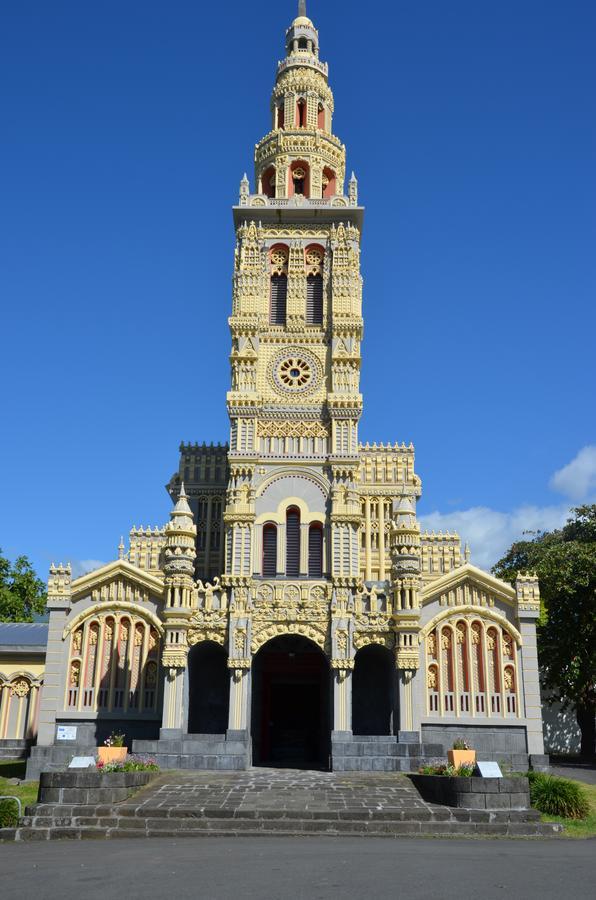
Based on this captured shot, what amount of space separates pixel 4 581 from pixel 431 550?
30.7 metres

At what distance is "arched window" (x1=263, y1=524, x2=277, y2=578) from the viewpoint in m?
41.6

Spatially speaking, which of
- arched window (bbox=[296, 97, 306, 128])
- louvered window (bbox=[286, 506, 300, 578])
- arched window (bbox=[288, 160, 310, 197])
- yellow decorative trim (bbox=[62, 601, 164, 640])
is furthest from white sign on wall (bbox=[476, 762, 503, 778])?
arched window (bbox=[296, 97, 306, 128])

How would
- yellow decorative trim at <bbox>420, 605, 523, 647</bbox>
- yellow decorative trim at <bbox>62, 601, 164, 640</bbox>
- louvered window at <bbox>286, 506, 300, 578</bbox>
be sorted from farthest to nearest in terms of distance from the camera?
louvered window at <bbox>286, 506, 300, 578</bbox> → yellow decorative trim at <bbox>62, 601, 164, 640</bbox> → yellow decorative trim at <bbox>420, 605, 523, 647</bbox>

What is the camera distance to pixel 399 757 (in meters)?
33.1

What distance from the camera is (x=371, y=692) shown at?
132ft

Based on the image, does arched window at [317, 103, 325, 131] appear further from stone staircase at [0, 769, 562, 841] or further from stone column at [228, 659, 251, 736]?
stone staircase at [0, 769, 562, 841]

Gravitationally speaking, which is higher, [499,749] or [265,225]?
[265,225]

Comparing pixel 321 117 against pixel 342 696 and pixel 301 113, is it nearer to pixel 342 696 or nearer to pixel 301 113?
pixel 301 113

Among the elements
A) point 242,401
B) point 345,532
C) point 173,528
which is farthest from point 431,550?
point 173,528

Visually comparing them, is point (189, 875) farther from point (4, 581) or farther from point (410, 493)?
point (4, 581)

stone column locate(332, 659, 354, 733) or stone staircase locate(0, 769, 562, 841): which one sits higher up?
stone column locate(332, 659, 354, 733)

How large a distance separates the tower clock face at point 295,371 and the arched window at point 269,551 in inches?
295

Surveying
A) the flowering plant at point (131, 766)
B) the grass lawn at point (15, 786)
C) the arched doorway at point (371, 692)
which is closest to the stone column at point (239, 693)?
the flowering plant at point (131, 766)

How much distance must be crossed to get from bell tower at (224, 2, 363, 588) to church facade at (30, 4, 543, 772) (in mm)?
99
